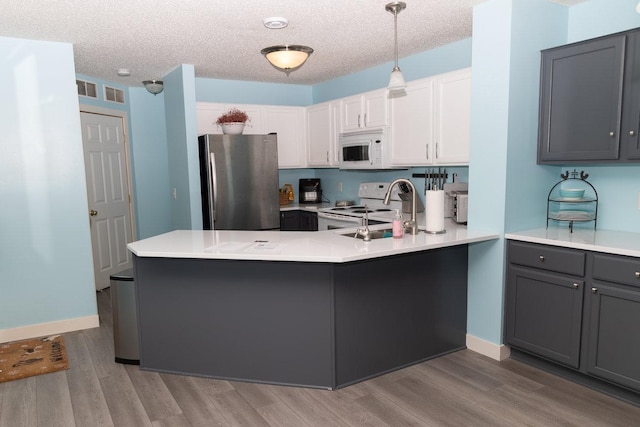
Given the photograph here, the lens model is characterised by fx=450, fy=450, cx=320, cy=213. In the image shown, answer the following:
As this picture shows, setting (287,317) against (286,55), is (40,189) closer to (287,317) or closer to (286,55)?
(286,55)

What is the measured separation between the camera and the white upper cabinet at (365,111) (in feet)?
14.3

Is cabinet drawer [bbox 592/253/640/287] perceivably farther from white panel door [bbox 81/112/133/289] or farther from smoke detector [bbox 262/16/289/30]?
→ white panel door [bbox 81/112/133/289]

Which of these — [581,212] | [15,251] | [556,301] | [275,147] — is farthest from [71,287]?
[581,212]

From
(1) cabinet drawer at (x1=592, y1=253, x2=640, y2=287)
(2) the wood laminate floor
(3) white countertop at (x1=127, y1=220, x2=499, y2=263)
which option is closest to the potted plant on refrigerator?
(3) white countertop at (x1=127, y1=220, x2=499, y2=263)

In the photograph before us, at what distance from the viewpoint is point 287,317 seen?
283 centimetres

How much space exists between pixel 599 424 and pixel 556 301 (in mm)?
732

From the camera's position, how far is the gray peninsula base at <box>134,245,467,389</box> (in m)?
2.79

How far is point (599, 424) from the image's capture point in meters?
2.41

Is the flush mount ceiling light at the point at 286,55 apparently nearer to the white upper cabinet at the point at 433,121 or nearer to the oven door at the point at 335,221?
the white upper cabinet at the point at 433,121

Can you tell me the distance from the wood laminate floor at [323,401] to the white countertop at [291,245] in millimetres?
877

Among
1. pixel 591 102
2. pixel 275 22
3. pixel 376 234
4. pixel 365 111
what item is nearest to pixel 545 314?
pixel 376 234

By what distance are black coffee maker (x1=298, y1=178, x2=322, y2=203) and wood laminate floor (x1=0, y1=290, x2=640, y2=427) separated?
3071mm

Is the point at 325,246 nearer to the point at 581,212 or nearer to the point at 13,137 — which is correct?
the point at 581,212

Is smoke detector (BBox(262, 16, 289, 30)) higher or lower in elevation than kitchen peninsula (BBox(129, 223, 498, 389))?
higher
